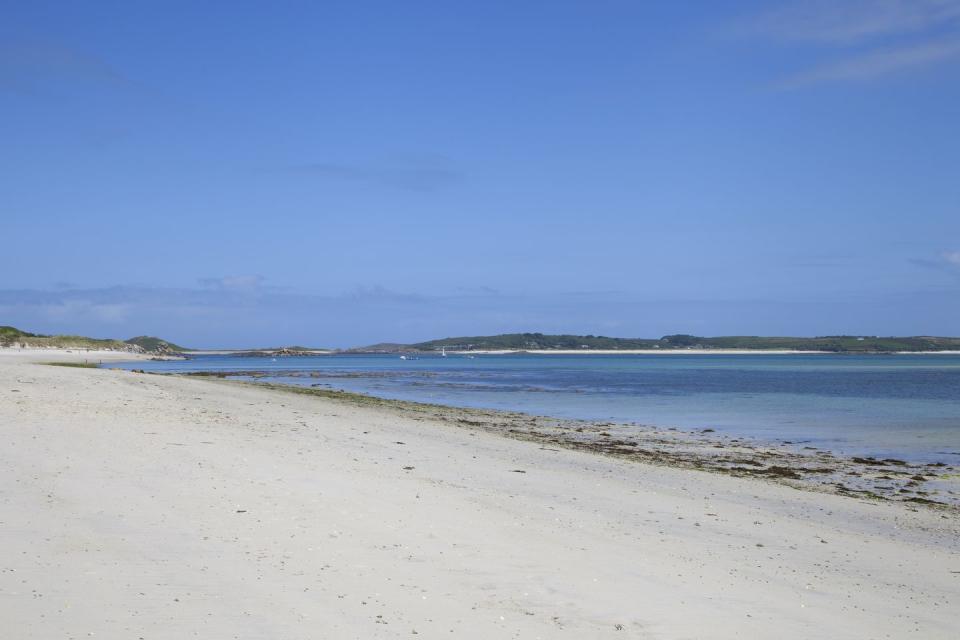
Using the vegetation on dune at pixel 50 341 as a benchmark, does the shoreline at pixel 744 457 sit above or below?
below

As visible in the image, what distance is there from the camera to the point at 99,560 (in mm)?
6918

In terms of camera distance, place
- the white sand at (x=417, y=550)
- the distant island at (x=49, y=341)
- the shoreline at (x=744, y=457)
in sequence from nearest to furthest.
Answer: the white sand at (x=417, y=550) < the shoreline at (x=744, y=457) < the distant island at (x=49, y=341)

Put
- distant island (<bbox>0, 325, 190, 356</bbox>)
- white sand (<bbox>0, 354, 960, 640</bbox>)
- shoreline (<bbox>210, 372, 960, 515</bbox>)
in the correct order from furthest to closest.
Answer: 1. distant island (<bbox>0, 325, 190, 356</bbox>)
2. shoreline (<bbox>210, 372, 960, 515</bbox>)
3. white sand (<bbox>0, 354, 960, 640</bbox>)

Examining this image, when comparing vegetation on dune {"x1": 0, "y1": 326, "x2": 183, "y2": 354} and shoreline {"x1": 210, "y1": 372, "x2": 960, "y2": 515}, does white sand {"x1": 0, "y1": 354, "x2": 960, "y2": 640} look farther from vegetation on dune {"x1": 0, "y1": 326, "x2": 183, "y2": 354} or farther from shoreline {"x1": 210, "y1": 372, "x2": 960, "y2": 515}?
vegetation on dune {"x1": 0, "y1": 326, "x2": 183, "y2": 354}

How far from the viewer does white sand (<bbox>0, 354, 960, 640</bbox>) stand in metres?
6.02

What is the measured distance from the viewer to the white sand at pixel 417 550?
19.8 ft

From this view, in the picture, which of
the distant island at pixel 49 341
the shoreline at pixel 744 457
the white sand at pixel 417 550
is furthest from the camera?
the distant island at pixel 49 341

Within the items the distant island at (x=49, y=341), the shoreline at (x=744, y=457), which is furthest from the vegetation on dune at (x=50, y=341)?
the shoreline at (x=744, y=457)

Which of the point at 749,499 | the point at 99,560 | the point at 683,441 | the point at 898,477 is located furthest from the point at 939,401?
the point at 99,560

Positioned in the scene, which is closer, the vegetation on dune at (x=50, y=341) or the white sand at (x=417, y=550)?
the white sand at (x=417, y=550)

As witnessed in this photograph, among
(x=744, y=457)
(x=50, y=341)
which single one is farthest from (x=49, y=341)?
(x=744, y=457)

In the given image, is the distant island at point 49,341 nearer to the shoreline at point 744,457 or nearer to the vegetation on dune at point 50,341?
the vegetation on dune at point 50,341

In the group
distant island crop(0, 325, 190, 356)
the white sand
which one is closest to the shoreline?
the white sand

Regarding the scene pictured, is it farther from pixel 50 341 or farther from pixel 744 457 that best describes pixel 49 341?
pixel 744 457
